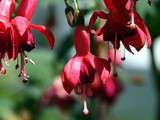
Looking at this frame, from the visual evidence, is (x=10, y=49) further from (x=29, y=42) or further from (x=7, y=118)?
(x=7, y=118)

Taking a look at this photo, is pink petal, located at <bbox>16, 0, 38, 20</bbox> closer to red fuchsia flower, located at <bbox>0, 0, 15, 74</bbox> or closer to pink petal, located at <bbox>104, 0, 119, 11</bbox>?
red fuchsia flower, located at <bbox>0, 0, 15, 74</bbox>

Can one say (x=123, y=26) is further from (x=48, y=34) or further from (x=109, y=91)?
(x=109, y=91)

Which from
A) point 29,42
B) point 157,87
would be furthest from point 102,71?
point 157,87

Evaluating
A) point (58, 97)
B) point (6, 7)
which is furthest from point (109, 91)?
point (6, 7)

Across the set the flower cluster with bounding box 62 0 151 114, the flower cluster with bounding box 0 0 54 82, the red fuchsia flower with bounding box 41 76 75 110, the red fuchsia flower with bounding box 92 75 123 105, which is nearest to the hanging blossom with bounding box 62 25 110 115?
the flower cluster with bounding box 62 0 151 114

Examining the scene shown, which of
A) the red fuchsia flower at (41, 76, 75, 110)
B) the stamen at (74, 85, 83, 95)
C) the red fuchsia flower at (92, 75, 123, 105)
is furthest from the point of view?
A: the red fuchsia flower at (41, 76, 75, 110)

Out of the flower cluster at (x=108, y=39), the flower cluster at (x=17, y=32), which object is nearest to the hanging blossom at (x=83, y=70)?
the flower cluster at (x=108, y=39)
